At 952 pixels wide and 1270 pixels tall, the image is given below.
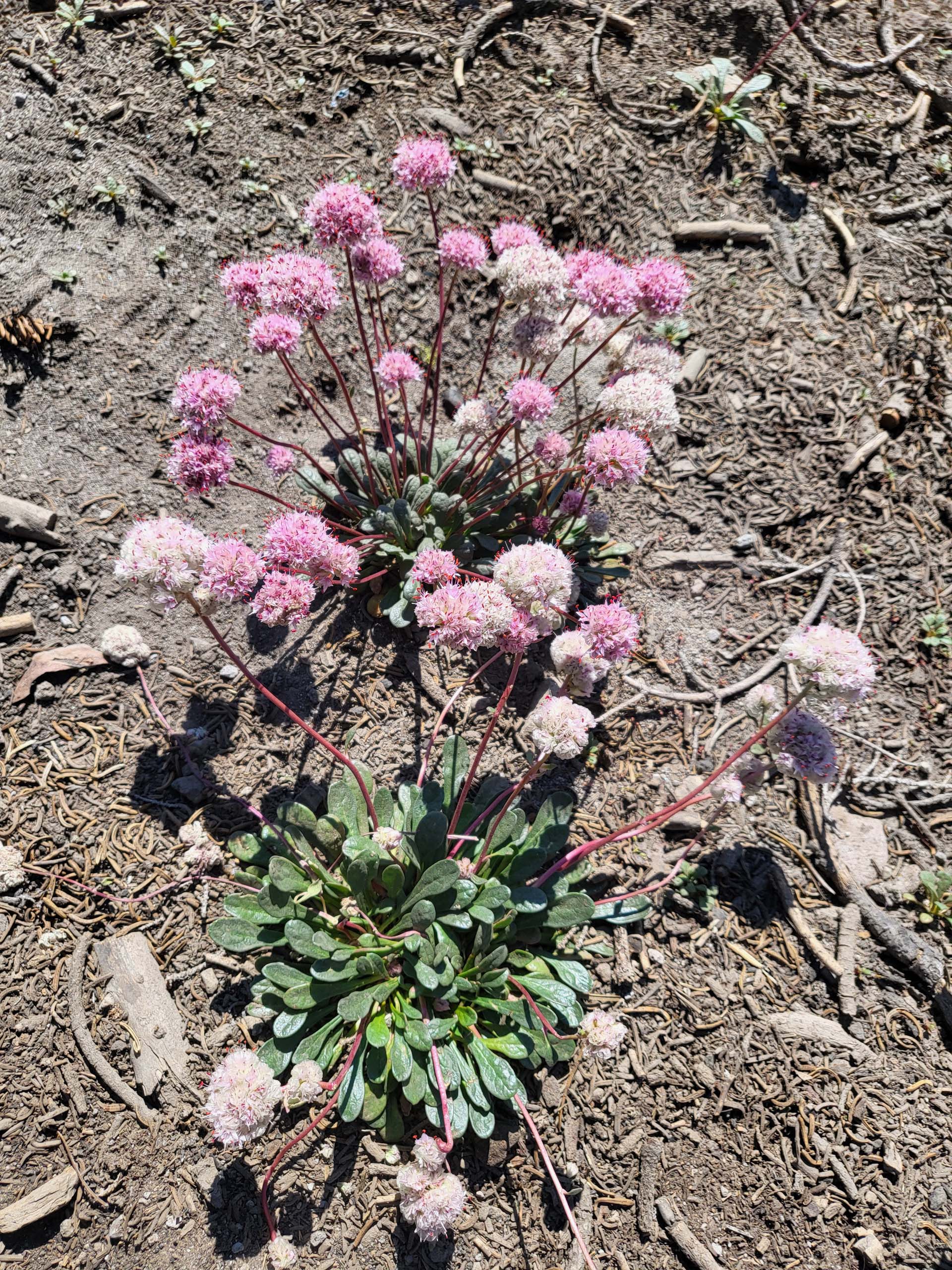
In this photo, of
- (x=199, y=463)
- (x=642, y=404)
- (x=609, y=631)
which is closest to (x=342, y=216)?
(x=199, y=463)

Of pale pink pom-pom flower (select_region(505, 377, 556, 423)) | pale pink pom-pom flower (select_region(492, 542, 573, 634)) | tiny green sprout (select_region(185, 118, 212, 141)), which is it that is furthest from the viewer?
tiny green sprout (select_region(185, 118, 212, 141))

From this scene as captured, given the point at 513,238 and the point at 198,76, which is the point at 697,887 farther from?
the point at 198,76

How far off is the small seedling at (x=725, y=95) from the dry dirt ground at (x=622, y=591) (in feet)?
0.46

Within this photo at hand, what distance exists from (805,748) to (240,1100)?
2484mm

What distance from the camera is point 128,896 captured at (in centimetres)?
334

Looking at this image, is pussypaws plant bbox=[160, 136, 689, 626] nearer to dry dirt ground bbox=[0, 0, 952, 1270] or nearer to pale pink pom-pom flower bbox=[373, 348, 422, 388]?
pale pink pom-pom flower bbox=[373, 348, 422, 388]

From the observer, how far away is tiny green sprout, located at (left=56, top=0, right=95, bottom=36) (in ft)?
15.8

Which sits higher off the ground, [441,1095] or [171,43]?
[171,43]

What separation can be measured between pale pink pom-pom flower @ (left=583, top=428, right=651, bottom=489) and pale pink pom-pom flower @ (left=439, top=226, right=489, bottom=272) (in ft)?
3.41

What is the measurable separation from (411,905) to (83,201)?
177 inches

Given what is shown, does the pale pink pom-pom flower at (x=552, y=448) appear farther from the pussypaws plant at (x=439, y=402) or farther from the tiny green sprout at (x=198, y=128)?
the tiny green sprout at (x=198, y=128)

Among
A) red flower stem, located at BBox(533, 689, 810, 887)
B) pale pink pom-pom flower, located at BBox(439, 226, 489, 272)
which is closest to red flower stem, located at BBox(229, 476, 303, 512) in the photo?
pale pink pom-pom flower, located at BBox(439, 226, 489, 272)

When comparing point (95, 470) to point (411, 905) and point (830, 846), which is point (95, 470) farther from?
point (830, 846)

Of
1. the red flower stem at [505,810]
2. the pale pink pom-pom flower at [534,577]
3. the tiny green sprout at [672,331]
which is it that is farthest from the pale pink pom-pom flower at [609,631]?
the tiny green sprout at [672,331]
